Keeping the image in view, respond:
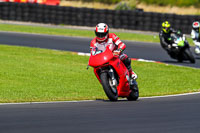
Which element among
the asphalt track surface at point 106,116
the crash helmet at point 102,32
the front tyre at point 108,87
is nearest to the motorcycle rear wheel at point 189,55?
the asphalt track surface at point 106,116

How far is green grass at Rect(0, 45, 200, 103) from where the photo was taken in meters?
11.2

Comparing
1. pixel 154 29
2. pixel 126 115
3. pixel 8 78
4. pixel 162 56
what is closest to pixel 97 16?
pixel 154 29

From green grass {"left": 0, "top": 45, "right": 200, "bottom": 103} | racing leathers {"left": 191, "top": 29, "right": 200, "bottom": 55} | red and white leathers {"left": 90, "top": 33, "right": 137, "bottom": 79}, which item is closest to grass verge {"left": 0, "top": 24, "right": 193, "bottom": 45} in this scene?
racing leathers {"left": 191, "top": 29, "right": 200, "bottom": 55}

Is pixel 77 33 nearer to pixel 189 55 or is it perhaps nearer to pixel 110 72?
pixel 189 55

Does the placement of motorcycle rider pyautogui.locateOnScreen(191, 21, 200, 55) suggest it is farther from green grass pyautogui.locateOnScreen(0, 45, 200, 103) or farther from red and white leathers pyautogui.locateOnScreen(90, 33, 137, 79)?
red and white leathers pyautogui.locateOnScreen(90, 33, 137, 79)

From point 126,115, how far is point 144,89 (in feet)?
16.8

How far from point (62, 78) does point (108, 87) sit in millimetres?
4732

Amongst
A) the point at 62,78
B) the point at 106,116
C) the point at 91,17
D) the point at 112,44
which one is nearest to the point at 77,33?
the point at 91,17

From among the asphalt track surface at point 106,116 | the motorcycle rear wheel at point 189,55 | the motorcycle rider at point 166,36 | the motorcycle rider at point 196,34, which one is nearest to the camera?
the asphalt track surface at point 106,116

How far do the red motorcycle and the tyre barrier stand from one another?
69.5ft

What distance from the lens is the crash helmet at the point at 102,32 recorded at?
10078 mm

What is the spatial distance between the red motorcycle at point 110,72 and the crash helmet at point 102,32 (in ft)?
0.88

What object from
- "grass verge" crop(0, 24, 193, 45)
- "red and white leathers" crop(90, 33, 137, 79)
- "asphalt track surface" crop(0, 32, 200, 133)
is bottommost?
"grass verge" crop(0, 24, 193, 45)

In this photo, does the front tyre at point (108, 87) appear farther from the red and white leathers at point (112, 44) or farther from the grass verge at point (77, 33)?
the grass verge at point (77, 33)
